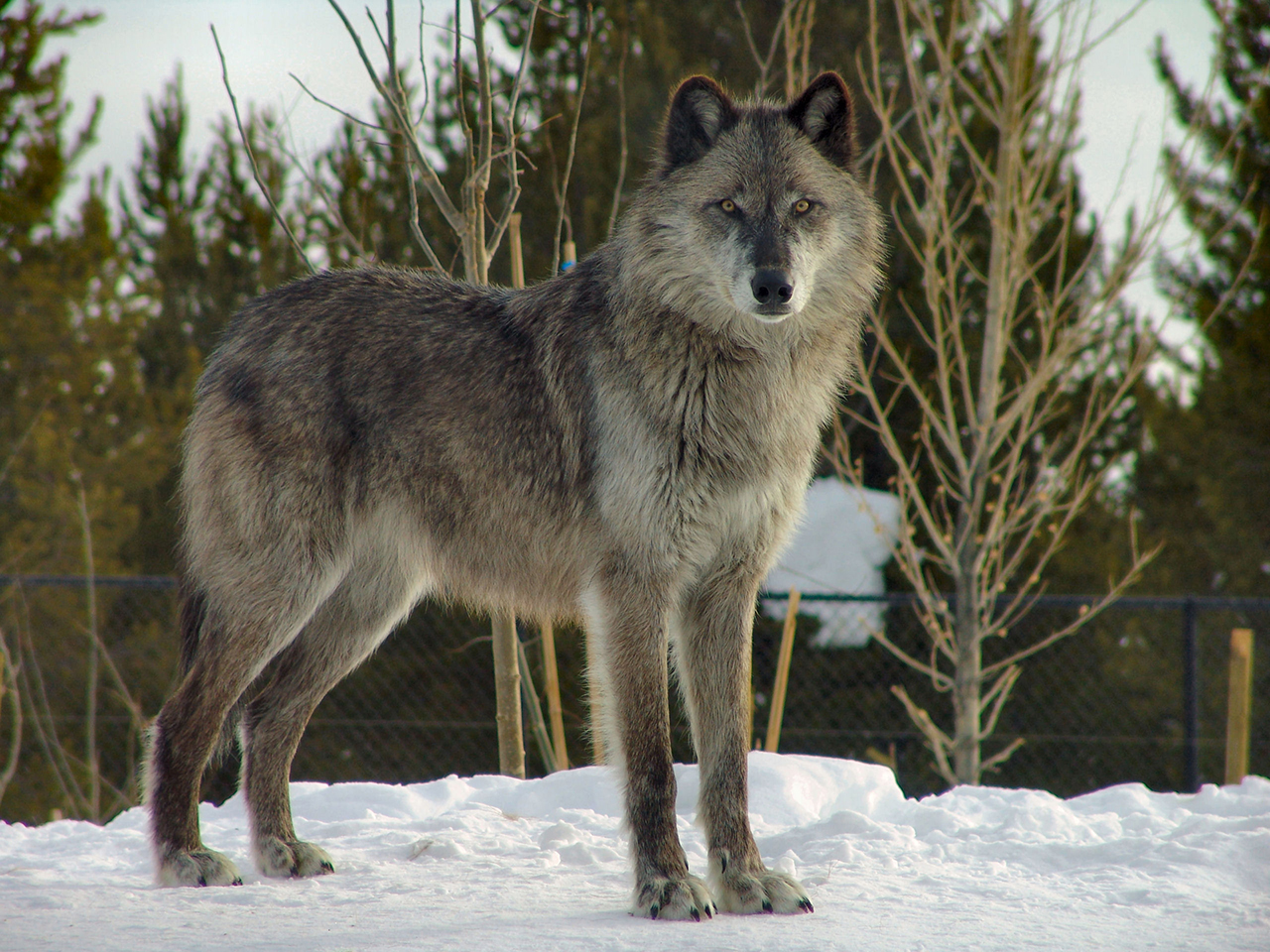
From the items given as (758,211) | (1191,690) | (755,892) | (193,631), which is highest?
(758,211)

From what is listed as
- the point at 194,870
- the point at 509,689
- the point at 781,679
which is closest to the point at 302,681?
the point at 194,870

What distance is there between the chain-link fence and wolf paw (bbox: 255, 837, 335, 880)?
12.8 feet

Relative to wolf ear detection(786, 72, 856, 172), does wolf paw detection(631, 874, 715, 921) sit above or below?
below

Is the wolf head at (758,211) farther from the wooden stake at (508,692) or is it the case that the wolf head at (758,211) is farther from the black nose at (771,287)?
the wooden stake at (508,692)

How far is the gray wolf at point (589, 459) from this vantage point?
314 cm

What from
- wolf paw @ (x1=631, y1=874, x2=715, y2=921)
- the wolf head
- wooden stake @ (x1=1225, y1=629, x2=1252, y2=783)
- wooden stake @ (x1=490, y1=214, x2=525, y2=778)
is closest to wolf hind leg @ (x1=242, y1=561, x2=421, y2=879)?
wooden stake @ (x1=490, y1=214, x2=525, y2=778)

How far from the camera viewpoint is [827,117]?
3422mm

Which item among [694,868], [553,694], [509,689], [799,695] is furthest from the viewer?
[799,695]

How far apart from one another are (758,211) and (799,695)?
6.51 m

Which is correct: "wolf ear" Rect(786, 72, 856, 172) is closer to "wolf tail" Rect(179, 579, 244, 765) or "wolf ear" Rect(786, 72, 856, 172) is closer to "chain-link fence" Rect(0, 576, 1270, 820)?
"wolf tail" Rect(179, 579, 244, 765)

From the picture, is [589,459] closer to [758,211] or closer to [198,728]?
[758,211]

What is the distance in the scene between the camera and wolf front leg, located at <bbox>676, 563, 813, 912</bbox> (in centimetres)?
317

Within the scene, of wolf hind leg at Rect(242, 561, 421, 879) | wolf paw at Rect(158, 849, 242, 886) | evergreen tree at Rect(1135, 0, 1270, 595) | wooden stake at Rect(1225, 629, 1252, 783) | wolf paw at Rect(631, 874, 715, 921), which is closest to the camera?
wolf paw at Rect(631, 874, 715, 921)

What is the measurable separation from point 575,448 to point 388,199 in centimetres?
837
